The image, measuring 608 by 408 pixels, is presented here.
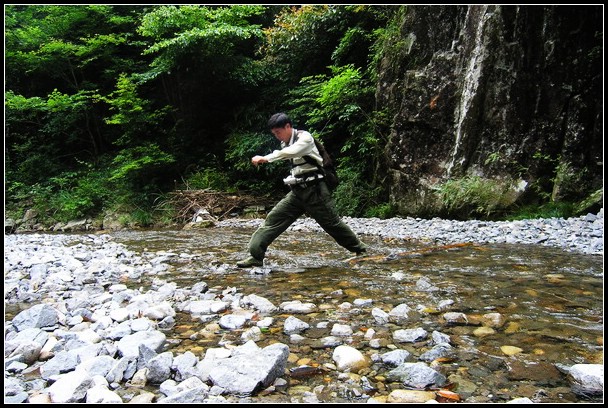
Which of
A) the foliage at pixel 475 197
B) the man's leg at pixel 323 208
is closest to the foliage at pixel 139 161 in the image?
the foliage at pixel 475 197

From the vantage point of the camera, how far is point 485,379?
1710mm

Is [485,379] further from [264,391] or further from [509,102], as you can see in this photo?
[509,102]

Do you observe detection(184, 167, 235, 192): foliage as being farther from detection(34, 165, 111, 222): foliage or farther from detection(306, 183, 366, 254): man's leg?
detection(306, 183, 366, 254): man's leg

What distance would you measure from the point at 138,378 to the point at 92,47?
17.4m

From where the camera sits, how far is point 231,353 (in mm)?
2018

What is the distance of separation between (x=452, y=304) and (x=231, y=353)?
166 cm

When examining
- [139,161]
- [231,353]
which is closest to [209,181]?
[139,161]

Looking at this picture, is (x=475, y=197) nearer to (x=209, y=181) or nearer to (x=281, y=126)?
(x=281, y=126)

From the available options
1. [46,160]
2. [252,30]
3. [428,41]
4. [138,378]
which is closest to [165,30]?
[252,30]

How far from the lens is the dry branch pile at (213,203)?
41.8 ft

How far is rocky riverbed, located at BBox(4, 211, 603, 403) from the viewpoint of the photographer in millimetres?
1620

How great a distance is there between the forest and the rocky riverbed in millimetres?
7941

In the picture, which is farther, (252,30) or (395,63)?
(252,30)

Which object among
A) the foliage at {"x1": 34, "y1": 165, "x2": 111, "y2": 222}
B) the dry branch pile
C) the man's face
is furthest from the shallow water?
the foliage at {"x1": 34, "y1": 165, "x2": 111, "y2": 222}
